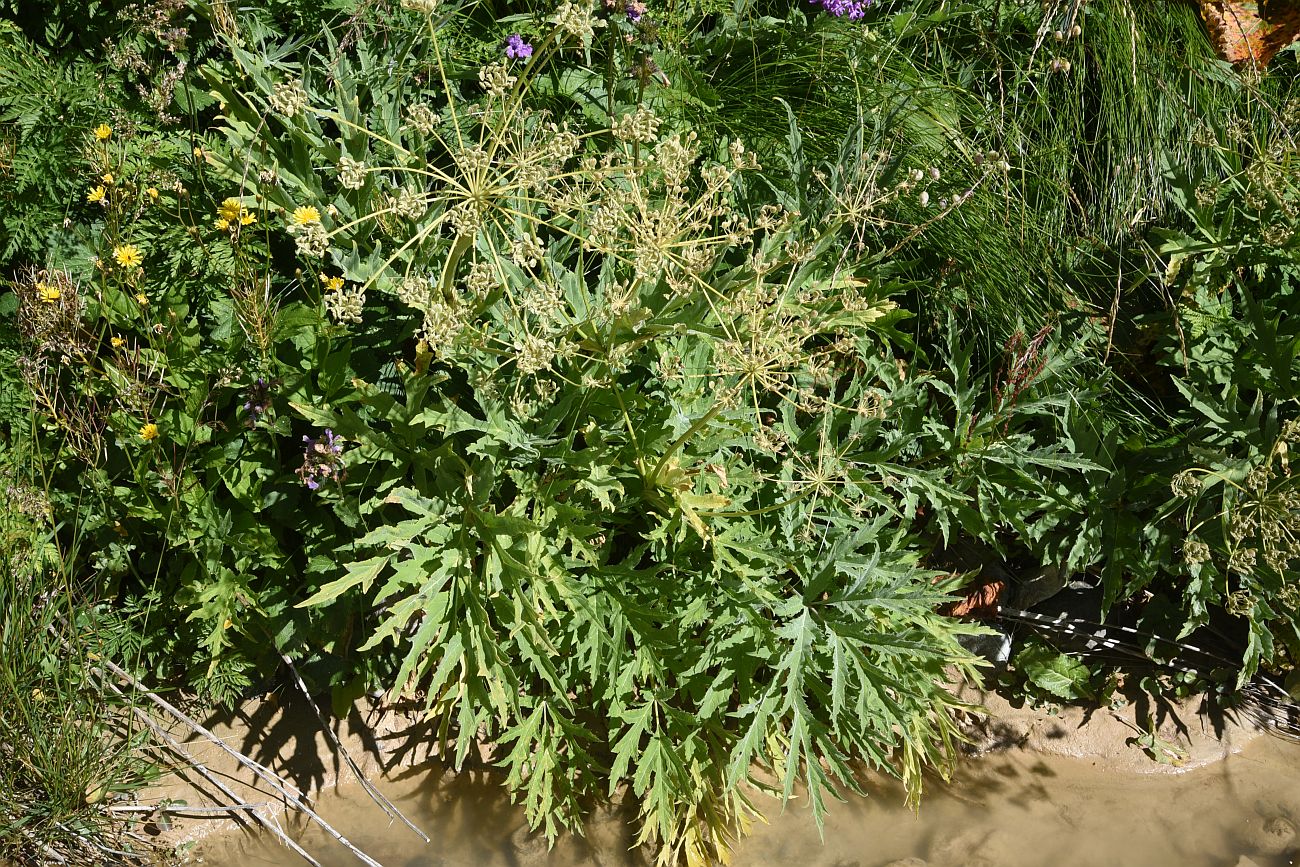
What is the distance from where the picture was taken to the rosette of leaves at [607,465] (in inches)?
103

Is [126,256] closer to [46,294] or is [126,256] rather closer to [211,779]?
[46,294]

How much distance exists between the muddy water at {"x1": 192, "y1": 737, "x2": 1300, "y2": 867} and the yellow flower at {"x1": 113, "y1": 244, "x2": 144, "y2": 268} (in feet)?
5.80

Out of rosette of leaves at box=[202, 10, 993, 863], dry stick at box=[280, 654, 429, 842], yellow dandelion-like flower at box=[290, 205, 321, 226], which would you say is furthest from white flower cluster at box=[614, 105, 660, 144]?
dry stick at box=[280, 654, 429, 842]

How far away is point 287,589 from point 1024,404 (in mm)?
2253

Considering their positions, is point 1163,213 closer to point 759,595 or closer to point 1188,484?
point 1188,484

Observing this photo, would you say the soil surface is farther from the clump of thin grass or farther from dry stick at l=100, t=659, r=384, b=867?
the clump of thin grass

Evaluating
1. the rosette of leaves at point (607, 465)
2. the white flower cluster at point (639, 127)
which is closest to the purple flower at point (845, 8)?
the rosette of leaves at point (607, 465)

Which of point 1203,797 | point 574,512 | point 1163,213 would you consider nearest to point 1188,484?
point 1163,213

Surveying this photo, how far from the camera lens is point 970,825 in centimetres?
366

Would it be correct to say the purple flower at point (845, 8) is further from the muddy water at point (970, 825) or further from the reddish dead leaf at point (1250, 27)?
the muddy water at point (970, 825)

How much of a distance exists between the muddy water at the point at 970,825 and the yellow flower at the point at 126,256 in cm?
177

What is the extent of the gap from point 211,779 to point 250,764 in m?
0.12

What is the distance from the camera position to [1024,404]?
3297 mm

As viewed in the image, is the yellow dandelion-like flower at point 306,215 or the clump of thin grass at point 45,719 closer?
the yellow dandelion-like flower at point 306,215
